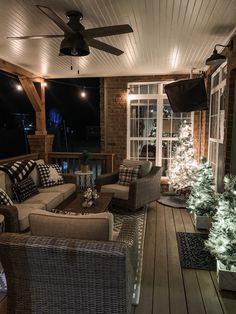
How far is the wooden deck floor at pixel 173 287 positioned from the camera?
2225mm

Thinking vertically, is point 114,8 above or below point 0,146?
above

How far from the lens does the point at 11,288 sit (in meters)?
1.78

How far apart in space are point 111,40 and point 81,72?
6.95ft

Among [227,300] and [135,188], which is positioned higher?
[135,188]

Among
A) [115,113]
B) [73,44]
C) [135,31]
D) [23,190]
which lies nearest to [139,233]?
[23,190]

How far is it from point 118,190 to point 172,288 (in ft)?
7.28

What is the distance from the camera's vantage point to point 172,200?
5355 mm

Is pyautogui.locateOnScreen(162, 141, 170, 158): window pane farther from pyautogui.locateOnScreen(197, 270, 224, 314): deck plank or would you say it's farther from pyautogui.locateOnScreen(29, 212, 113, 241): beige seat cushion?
pyautogui.locateOnScreen(29, 212, 113, 241): beige seat cushion

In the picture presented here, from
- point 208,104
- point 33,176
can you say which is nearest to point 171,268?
point 33,176

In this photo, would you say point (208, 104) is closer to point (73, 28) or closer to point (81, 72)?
point (81, 72)

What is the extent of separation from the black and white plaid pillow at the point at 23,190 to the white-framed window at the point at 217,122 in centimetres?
290

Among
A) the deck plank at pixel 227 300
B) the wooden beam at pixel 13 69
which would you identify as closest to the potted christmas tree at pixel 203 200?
the deck plank at pixel 227 300

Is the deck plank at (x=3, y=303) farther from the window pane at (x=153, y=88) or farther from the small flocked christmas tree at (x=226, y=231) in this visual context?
the window pane at (x=153, y=88)

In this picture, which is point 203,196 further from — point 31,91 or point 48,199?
point 31,91
